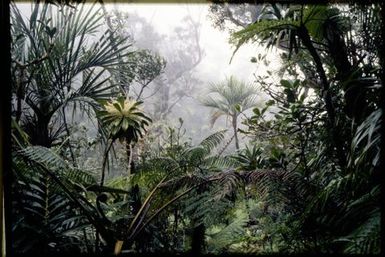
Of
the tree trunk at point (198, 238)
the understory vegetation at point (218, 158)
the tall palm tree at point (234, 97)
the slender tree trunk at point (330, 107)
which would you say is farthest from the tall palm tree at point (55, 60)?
the slender tree trunk at point (330, 107)

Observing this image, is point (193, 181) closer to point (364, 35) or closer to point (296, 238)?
point (296, 238)

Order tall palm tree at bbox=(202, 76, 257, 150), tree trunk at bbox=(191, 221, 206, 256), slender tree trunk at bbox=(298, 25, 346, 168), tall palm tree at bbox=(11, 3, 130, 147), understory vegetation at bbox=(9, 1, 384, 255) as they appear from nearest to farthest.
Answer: understory vegetation at bbox=(9, 1, 384, 255)
slender tree trunk at bbox=(298, 25, 346, 168)
tree trunk at bbox=(191, 221, 206, 256)
tall palm tree at bbox=(11, 3, 130, 147)
tall palm tree at bbox=(202, 76, 257, 150)

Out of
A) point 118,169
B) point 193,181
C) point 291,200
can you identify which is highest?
point 118,169

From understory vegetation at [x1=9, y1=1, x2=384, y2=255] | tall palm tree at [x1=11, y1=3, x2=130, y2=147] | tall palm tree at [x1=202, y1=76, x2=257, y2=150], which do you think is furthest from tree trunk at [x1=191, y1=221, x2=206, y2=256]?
tall palm tree at [x1=11, y1=3, x2=130, y2=147]

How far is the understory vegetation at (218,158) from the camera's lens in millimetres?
1594

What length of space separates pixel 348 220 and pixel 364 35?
1231 mm

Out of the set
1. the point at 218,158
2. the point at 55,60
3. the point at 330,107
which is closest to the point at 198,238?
the point at 218,158

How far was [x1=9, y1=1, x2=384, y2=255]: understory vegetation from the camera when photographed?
1.59 meters

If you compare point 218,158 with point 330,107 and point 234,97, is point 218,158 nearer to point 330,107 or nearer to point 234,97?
point 234,97

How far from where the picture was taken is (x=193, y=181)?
1.92 meters

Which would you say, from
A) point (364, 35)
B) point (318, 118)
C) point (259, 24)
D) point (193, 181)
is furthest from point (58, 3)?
point (364, 35)

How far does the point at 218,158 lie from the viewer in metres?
2.19

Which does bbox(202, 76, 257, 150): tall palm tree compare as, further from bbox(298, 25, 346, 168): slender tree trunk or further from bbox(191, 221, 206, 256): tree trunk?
bbox(191, 221, 206, 256): tree trunk

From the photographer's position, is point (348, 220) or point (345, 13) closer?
point (348, 220)
